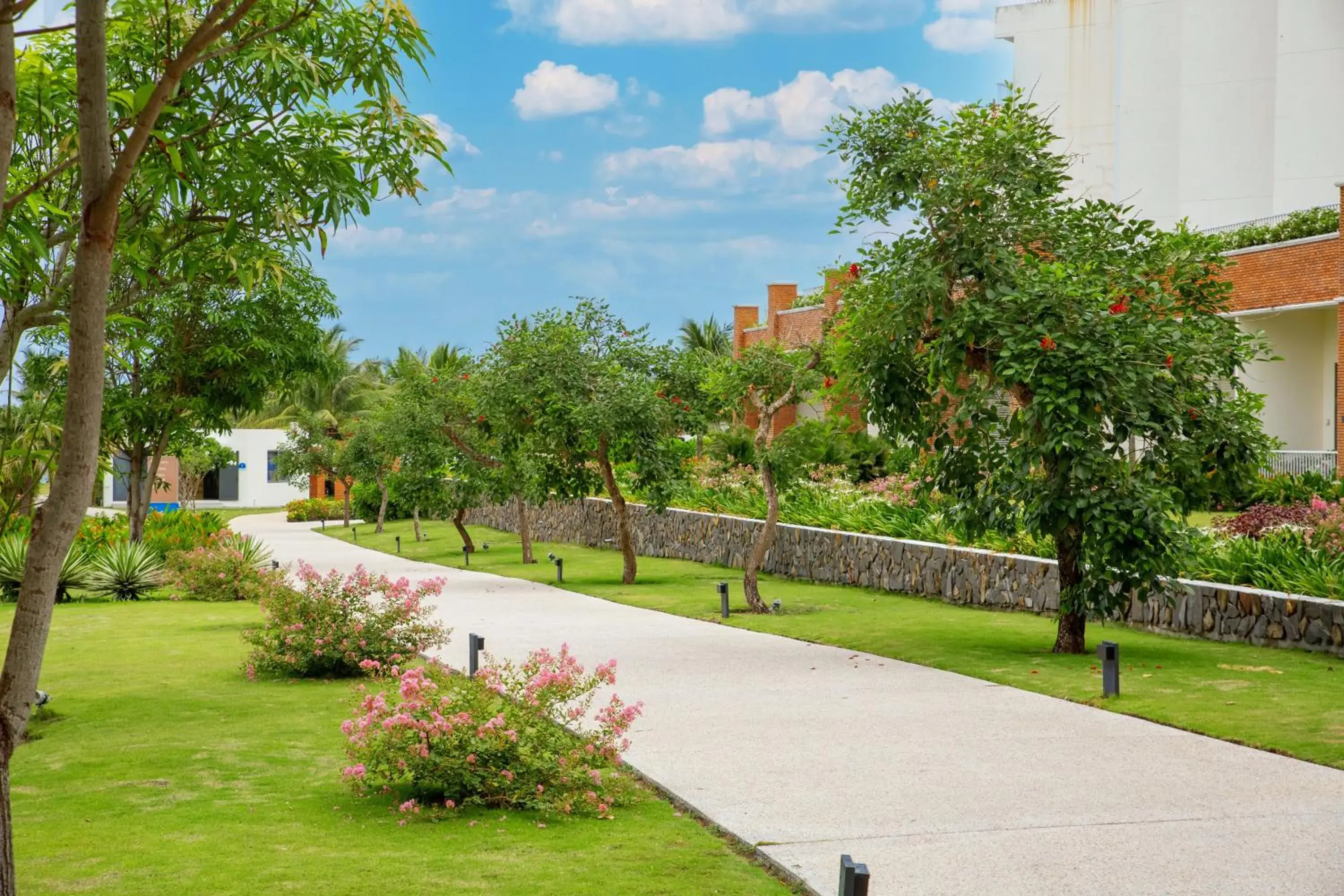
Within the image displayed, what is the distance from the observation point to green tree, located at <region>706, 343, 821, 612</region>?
59.3 ft

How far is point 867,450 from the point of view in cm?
3300

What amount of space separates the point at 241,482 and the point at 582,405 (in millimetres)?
55183

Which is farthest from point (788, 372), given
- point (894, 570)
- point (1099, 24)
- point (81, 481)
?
point (1099, 24)

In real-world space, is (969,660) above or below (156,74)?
below

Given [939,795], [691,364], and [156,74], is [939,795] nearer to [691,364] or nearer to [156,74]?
[156,74]

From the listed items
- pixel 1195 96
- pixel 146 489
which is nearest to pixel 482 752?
pixel 146 489

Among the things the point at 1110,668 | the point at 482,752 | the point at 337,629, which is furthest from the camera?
the point at 337,629

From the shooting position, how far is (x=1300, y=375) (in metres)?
29.8

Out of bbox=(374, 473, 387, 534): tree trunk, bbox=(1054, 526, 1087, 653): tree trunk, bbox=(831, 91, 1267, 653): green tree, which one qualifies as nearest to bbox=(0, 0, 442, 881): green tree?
bbox=(831, 91, 1267, 653): green tree

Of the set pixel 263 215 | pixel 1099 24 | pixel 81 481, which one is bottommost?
pixel 81 481

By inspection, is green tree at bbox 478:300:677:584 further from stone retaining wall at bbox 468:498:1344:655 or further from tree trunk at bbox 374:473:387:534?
tree trunk at bbox 374:473:387:534

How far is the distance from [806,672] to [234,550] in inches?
534

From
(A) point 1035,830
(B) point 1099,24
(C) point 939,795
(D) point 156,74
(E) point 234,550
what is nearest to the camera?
(A) point 1035,830

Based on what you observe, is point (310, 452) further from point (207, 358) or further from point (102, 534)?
point (207, 358)
